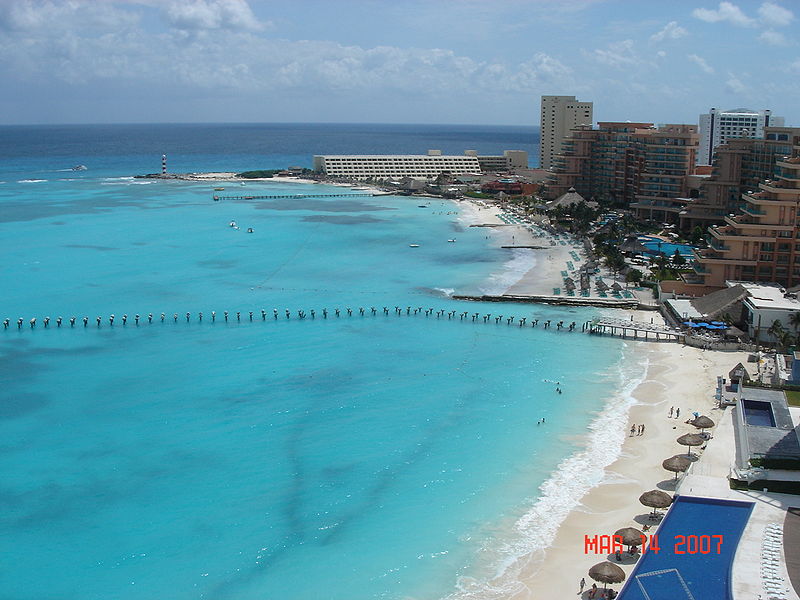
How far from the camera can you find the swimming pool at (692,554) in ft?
61.4

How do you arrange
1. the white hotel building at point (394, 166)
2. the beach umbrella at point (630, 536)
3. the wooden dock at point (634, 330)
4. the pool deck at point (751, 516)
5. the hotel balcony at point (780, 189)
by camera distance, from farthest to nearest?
1. the white hotel building at point (394, 166)
2. the hotel balcony at point (780, 189)
3. the wooden dock at point (634, 330)
4. the beach umbrella at point (630, 536)
5. the pool deck at point (751, 516)

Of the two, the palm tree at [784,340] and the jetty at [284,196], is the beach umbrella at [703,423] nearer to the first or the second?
the palm tree at [784,340]

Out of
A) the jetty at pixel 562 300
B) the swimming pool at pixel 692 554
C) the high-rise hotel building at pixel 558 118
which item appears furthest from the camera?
the high-rise hotel building at pixel 558 118

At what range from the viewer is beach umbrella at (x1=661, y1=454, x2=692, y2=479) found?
80.3ft

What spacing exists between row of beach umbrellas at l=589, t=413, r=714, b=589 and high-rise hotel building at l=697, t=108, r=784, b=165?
104081 millimetres

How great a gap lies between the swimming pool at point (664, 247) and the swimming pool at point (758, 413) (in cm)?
3233

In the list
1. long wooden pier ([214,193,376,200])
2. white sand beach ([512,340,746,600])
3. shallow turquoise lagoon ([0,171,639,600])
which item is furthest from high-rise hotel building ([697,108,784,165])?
white sand beach ([512,340,746,600])

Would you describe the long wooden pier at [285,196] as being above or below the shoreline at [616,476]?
above

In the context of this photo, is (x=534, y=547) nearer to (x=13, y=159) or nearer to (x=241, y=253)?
(x=241, y=253)

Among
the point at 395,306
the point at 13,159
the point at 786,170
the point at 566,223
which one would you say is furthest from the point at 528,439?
the point at 13,159

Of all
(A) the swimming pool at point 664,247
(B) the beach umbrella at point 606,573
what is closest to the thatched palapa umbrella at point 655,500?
(B) the beach umbrella at point 606,573

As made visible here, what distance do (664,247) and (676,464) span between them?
1661 inches

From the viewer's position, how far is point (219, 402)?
109 ft

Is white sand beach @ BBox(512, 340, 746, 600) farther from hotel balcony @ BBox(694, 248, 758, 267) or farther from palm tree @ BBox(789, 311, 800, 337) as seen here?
hotel balcony @ BBox(694, 248, 758, 267)
